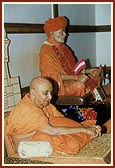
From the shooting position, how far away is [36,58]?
3.55 metres

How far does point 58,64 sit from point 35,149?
136 centimetres

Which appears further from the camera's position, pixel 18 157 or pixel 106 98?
pixel 106 98

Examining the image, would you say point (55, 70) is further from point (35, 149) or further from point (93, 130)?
point (35, 149)

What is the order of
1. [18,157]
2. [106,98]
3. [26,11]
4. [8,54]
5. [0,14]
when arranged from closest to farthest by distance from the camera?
[0,14], [18,157], [8,54], [26,11], [106,98]

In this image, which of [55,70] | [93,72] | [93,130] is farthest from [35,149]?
[93,72]

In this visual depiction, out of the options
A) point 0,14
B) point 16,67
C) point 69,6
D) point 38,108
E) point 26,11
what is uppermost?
point 69,6

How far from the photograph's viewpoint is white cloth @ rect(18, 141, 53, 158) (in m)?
2.09

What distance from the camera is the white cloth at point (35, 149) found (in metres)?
2.09

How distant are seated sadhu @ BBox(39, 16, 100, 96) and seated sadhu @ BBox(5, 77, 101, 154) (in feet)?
3.49

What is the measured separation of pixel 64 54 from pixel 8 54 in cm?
75

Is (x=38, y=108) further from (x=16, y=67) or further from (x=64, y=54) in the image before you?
(x=64, y=54)

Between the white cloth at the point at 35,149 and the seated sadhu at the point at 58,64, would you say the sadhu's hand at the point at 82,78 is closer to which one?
the seated sadhu at the point at 58,64

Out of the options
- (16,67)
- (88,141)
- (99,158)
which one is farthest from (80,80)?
(99,158)

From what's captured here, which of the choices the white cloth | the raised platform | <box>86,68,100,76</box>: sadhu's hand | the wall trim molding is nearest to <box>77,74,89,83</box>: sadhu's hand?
<box>86,68,100,76</box>: sadhu's hand
